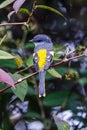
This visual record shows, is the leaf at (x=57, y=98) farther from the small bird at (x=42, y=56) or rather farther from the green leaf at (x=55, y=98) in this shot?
the small bird at (x=42, y=56)

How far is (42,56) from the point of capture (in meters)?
2.24

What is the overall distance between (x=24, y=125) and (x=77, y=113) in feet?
1.23

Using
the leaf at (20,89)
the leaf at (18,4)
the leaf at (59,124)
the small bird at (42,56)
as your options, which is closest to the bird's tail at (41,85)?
the small bird at (42,56)

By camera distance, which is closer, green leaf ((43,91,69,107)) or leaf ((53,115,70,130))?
leaf ((53,115,70,130))

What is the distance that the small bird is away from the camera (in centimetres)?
189

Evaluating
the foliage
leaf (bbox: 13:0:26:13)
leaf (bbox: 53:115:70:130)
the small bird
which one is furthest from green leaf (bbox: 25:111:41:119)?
leaf (bbox: 13:0:26:13)

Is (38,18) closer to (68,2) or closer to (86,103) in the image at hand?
(68,2)

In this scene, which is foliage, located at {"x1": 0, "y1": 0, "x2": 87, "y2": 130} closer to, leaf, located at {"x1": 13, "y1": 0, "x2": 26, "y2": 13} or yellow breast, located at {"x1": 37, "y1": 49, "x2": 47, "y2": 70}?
yellow breast, located at {"x1": 37, "y1": 49, "x2": 47, "y2": 70}

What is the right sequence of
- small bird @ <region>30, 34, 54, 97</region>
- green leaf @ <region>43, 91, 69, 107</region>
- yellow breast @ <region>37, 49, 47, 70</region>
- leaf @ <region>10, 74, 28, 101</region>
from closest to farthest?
leaf @ <region>10, 74, 28, 101</region>
small bird @ <region>30, 34, 54, 97</region>
yellow breast @ <region>37, 49, 47, 70</region>
green leaf @ <region>43, 91, 69, 107</region>

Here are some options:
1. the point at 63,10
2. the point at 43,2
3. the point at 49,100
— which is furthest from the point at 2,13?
the point at 49,100

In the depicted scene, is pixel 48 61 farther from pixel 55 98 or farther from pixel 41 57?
pixel 55 98

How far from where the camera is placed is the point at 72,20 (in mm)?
3283

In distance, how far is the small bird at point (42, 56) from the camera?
189 centimetres

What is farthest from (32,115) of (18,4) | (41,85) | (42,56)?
(18,4)
